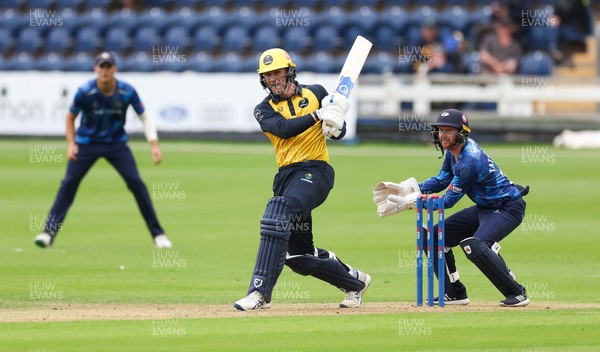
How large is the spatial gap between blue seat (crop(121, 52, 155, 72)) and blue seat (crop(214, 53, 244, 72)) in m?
1.89

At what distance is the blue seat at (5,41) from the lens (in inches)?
1479

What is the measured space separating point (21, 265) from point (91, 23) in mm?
23807

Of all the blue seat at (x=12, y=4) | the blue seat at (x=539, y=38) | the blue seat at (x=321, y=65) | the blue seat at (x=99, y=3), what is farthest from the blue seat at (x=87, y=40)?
the blue seat at (x=539, y=38)

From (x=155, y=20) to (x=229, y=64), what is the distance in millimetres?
3731

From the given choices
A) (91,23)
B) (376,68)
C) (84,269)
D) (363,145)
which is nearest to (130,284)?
(84,269)

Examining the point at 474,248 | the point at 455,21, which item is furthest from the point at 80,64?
the point at 474,248

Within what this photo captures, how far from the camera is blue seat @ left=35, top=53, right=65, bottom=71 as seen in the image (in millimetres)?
36000

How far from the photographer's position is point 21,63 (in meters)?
36.3

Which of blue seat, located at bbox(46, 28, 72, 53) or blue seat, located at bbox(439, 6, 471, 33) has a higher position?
blue seat, located at bbox(439, 6, 471, 33)

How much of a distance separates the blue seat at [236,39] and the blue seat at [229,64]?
2.46 feet

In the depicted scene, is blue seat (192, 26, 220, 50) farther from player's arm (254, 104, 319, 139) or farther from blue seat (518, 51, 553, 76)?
player's arm (254, 104, 319, 139)

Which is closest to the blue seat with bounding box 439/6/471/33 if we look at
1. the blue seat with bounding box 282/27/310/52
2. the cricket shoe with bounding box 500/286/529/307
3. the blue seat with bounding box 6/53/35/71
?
the blue seat with bounding box 282/27/310/52

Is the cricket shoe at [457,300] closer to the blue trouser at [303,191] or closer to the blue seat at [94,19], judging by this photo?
the blue trouser at [303,191]

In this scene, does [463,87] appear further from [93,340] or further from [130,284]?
[93,340]
